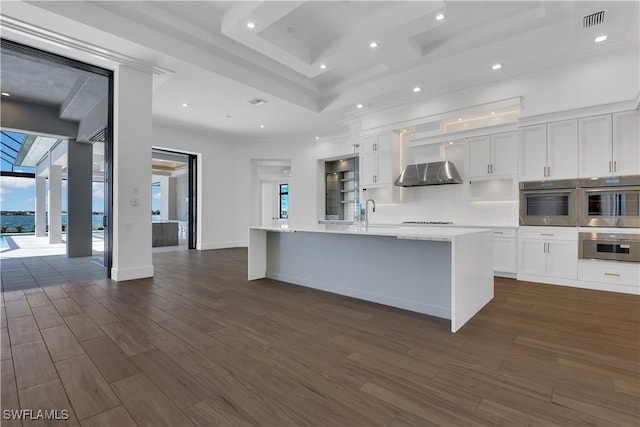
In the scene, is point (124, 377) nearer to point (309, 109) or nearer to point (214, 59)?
point (214, 59)

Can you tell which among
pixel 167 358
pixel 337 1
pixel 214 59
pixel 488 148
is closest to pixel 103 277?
pixel 167 358

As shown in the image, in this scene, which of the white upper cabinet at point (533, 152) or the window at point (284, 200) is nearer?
the white upper cabinet at point (533, 152)

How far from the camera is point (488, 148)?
195 inches

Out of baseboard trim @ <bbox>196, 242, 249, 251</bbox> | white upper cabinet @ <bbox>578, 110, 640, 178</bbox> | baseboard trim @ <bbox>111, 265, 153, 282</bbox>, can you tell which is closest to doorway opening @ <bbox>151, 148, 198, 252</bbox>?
baseboard trim @ <bbox>196, 242, 249, 251</bbox>

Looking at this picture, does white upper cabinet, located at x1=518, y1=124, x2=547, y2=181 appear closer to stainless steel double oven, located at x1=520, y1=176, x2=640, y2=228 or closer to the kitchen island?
stainless steel double oven, located at x1=520, y1=176, x2=640, y2=228

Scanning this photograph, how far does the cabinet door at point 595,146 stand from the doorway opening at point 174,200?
27.8 feet

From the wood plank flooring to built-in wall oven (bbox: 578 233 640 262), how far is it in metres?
0.64

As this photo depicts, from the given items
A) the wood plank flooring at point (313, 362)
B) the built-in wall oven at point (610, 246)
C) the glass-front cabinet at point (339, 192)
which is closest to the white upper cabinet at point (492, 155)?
the built-in wall oven at point (610, 246)

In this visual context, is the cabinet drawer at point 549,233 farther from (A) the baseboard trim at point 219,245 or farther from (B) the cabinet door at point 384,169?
(A) the baseboard trim at point 219,245

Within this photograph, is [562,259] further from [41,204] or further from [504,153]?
[41,204]

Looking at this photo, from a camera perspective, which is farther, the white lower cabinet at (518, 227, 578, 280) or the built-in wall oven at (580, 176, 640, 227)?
the white lower cabinet at (518, 227, 578, 280)

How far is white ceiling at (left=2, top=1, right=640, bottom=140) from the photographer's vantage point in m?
3.41

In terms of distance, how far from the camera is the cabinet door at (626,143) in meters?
3.75

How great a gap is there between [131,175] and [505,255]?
5.95 meters
